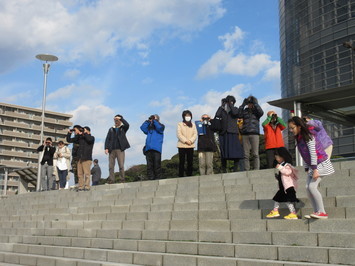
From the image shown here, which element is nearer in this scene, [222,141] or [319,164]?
[319,164]

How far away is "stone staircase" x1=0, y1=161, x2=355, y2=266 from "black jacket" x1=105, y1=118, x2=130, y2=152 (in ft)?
3.92

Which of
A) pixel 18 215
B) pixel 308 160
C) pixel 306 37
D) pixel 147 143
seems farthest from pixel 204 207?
pixel 306 37

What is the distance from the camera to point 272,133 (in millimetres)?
9312

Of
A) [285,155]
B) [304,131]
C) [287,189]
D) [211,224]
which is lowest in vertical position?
[211,224]

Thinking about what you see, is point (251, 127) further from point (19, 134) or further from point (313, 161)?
point (19, 134)

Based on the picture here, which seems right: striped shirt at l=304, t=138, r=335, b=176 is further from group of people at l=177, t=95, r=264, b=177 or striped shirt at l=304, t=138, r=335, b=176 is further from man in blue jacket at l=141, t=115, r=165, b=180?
man in blue jacket at l=141, t=115, r=165, b=180

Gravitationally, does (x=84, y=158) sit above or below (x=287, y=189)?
above

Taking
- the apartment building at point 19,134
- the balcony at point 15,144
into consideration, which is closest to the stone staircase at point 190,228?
the apartment building at point 19,134

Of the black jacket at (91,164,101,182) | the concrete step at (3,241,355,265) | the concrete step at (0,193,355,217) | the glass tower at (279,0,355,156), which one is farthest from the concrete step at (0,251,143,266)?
the glass tower at (279,0,355,156)

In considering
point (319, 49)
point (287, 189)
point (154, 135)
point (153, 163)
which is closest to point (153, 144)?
point (154, 135)

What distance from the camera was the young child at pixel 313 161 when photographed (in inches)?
199

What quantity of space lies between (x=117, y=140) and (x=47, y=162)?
151 inches

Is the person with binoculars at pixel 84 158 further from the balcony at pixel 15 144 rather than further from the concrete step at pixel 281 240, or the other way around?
the balcony at pixel 15 144

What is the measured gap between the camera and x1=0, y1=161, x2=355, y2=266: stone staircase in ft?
15.7
